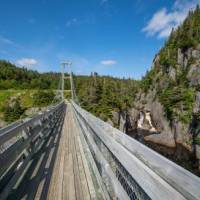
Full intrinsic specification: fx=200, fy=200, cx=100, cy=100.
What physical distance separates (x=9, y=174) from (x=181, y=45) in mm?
50707

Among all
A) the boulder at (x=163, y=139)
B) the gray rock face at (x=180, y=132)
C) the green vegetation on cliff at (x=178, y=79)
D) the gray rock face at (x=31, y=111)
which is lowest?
the boulder at (x=163, y=139)

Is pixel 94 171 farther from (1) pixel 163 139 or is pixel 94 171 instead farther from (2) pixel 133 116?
(2) pixel 133 116

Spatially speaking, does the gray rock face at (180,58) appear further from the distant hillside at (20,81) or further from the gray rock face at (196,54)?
the distant hillside at (20,81)

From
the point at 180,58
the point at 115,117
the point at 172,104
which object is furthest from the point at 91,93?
the point at 180,58

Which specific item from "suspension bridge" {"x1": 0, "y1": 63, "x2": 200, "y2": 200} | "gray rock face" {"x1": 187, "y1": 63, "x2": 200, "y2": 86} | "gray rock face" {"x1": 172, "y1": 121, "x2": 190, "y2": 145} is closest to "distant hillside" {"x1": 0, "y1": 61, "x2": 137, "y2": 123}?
"gray rock face" {"x1": 172, "y1": 121, "x2": 190, "y2": 145}

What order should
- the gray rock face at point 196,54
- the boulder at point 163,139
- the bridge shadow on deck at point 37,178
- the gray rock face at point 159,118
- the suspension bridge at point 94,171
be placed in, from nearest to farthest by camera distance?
1. the suspension bridge at point 94,171
2. the bridge shadow on deck at point 37,178
3. the boulder at point 163,139
4. the gray rock face at point 159,118
5. the gray rock face at point 196,54

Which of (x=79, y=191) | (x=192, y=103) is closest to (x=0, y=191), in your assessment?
(x=79, y=191)

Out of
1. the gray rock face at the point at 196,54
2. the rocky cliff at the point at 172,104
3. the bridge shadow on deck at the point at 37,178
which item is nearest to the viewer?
the bridge shadow on deck at the point at 37,178

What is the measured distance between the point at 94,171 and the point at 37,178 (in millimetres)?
1016

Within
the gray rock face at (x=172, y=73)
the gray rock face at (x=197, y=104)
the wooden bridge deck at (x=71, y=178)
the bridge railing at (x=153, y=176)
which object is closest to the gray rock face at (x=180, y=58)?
the gray rock face at (x=172, y=73)

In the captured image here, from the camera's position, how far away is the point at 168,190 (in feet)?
2.72

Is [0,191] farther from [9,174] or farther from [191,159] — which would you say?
A: [191,159]

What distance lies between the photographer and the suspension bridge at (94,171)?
90 cm

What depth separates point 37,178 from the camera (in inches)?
130
